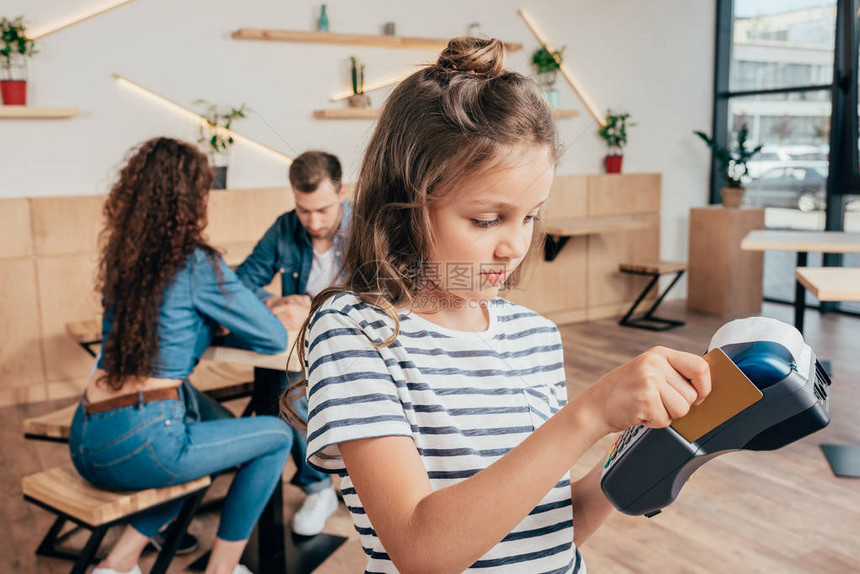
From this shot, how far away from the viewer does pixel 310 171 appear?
2.47 metres

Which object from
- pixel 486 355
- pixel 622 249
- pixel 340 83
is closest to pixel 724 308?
pixel 622 249

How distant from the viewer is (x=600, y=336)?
5.00m

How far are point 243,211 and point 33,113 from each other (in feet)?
3.78

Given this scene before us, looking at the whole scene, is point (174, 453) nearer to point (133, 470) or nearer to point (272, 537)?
point (133, 470)

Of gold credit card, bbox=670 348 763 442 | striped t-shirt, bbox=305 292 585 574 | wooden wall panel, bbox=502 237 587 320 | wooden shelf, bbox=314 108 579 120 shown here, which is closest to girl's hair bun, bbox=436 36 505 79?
striped t-shirt, bbox=305 292 585 574

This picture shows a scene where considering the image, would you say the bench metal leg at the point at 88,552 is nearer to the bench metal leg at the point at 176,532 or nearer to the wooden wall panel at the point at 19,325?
the bench metal leg at the point at 176,532

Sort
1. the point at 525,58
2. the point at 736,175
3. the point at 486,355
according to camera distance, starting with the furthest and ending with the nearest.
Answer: the point at 736,175
the point at 525,58
the point at 486,355

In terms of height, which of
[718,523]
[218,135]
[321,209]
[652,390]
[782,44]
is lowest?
[718,523]

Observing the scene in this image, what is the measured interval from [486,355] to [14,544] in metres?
2.12

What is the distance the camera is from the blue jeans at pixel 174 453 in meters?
1.73

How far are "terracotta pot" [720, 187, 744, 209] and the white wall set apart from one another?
0.62 metres

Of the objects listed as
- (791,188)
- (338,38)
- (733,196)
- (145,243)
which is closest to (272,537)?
(145,243)

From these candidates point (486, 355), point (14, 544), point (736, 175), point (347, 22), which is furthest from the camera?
point (736, 175)

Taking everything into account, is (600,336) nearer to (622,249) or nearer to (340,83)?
(622,249)
